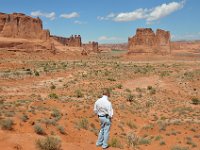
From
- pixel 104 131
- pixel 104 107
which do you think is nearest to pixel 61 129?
pixel 104 131

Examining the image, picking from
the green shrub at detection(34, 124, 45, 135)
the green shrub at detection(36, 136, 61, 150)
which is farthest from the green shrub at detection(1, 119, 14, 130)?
the green shrub at detection(36, 136, 61, 150)

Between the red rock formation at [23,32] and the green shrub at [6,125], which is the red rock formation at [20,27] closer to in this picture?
the red rock formation at [23,32]

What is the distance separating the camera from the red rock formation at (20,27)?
69.2 m

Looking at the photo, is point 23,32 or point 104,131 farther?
point 23,32

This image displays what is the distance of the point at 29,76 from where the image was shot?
116 ft

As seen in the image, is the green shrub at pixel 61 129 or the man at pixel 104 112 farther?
the green shrub at pixel 61 129

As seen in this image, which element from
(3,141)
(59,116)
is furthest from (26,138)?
(59,116)

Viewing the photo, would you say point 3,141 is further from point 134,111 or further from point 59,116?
point 134,111

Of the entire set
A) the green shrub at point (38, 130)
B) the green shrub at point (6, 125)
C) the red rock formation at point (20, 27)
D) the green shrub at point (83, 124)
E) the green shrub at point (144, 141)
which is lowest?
the green shrub at point (144, 141)

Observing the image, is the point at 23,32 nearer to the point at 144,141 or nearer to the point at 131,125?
the point at 131,125

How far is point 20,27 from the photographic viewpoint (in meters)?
70.5

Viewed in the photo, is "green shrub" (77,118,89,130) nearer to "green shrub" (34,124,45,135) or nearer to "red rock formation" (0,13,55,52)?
"green shrub" (34,124,45,135)

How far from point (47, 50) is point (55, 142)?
63.1 m

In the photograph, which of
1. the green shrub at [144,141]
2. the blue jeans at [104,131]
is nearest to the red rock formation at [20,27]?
the green shrub at [144,141]
